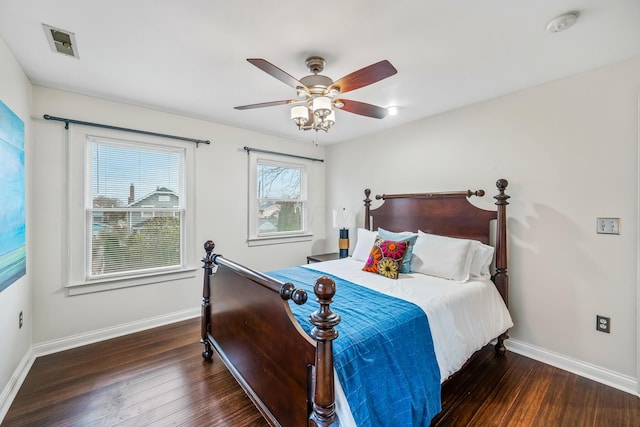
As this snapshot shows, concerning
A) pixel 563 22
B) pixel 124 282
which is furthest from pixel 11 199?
pixel 563 22

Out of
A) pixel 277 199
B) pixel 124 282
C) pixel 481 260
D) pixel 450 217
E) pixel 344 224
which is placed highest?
pixel 277 199

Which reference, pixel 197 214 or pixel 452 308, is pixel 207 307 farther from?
pixel 452 308

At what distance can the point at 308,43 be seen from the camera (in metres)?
1.81

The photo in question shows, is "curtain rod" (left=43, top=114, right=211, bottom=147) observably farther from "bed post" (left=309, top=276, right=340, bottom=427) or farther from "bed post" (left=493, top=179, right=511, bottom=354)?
"bed post" (left=493, top=179, right=511, bottom=354)

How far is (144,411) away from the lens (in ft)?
5.90

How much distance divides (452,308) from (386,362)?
814mm

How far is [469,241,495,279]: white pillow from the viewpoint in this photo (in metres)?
2.56

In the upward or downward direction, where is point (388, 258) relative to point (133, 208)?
downward

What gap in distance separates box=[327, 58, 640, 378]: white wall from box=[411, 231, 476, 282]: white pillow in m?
0.52

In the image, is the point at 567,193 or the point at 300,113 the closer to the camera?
the point at 300,113

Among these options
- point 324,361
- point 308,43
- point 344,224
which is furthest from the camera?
point 344,224

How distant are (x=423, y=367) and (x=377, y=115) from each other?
1870 millimetres

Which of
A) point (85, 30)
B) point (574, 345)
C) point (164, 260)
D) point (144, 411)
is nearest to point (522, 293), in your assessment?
point (574, 345)

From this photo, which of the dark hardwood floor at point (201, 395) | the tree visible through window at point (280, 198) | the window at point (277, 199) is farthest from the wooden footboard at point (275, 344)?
the tree visible through window at point (280, 198)
